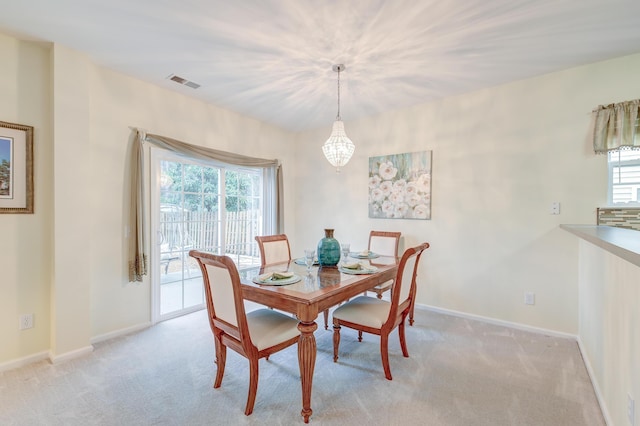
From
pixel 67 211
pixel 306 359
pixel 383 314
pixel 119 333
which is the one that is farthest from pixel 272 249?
pixel 67 211

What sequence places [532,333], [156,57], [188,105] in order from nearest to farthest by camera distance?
[156,57] < [532,333] < [188,105]

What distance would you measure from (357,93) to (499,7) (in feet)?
5.12

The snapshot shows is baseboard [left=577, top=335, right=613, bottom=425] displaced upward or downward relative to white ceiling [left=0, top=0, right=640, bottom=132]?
downward

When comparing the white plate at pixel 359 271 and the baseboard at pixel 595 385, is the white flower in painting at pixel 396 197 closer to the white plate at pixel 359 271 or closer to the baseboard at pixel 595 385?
the white plate at pixel 359 271

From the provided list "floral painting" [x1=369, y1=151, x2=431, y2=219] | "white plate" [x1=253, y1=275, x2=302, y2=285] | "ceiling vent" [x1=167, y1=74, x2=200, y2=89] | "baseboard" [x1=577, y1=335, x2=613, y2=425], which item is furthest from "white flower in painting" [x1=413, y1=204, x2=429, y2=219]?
"ceiling vent" [x1=167, y1=74, x2=200, y2=89]

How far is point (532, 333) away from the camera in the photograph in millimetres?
2850

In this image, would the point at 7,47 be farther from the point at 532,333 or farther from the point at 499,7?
the point at 532,333

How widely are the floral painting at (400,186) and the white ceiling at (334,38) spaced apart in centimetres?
89

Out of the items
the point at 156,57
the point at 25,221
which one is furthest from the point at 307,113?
the point at 25,221

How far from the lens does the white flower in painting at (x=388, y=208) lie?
148 inches

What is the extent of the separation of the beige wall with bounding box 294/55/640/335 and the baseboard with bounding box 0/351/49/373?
3569 millimetres

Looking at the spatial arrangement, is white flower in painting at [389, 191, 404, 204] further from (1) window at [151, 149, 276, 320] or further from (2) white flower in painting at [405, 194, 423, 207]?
(1) window at [151, 149, 276, 320]

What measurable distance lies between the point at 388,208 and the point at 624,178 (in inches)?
86.2

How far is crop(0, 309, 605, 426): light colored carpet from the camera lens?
5.59 ft
